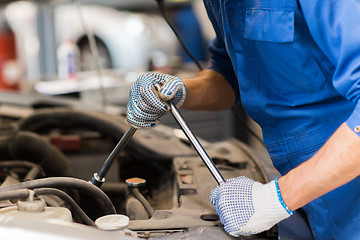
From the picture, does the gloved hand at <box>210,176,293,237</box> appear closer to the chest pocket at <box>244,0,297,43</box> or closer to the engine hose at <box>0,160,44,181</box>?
the chest pocket at <box>244,0,297,43</box>

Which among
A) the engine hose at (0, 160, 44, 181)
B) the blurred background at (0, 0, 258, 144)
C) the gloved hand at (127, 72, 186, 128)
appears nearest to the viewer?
the gloved hand at (127, 72, 186, 128)

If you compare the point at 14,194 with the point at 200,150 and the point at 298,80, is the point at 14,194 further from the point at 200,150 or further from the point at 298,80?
the point at 298,80

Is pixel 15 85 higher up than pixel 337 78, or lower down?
lower down

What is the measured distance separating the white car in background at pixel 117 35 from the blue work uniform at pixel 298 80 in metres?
4.34

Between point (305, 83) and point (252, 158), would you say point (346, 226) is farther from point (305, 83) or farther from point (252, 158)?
point (252, 158)

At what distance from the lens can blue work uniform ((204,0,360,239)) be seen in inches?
31.8

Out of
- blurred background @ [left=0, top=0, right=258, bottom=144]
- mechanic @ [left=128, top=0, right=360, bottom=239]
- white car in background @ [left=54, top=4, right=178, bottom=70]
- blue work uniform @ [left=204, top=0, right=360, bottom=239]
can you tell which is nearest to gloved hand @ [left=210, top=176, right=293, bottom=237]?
mechanic @ [left=128, top=0, right=360, bottom=239]

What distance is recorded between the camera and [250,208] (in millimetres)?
819

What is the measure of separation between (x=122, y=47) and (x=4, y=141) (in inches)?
169

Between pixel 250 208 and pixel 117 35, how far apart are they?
5093 mm

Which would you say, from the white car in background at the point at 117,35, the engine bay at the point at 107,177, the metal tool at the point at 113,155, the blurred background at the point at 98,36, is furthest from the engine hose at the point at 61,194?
the white car in background at the point at 117,35

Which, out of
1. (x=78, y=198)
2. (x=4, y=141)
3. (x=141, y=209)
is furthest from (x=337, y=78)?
(x=4, y=141)

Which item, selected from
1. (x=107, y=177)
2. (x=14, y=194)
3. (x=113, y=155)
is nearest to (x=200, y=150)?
(x=113, y=155)

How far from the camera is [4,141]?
1.59 meters
